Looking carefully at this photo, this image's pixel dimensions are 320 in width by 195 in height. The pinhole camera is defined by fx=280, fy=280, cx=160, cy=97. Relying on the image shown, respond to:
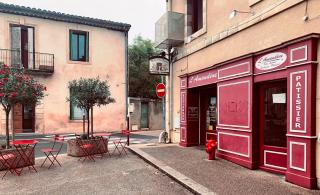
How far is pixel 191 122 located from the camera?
10203 millimetres

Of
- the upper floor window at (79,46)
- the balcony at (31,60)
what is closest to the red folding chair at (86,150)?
the balcony at (31,60)

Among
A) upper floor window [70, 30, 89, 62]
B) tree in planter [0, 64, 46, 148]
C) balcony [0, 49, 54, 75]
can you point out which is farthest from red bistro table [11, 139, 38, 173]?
upper floor window [70, 30, 89, 62]

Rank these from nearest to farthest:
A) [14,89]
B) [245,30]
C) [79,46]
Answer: [245,30] < [14,89] < [79,46]

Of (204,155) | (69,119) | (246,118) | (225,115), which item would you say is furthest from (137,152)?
(69,119)

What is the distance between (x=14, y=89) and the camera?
7.21m

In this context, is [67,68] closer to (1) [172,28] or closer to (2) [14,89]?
(1) [172,28]

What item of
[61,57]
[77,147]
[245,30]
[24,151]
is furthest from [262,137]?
[61,57]

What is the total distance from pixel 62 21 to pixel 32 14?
1717 millimetres

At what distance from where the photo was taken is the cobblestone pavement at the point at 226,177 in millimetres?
5020

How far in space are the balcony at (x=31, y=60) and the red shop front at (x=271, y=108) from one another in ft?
34.7

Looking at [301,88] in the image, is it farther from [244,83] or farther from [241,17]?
[241,17]

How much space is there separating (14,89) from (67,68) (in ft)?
34.6

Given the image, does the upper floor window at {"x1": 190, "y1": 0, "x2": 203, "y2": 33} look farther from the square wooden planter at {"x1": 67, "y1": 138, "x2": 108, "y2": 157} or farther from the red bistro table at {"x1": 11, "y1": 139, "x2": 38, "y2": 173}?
the red bistro table at {"x1": 11, "y1": 139, "x2": 38, "y2": 173}

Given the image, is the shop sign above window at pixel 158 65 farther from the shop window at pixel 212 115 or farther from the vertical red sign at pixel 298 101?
the vertical red sign at pixel 298 101
